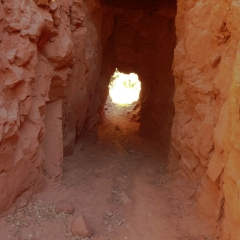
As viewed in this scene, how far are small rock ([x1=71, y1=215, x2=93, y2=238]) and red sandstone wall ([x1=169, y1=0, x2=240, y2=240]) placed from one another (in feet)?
4.61

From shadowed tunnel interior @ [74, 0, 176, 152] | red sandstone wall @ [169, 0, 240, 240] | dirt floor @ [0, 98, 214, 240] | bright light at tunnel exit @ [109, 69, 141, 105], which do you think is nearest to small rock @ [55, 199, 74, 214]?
dirt floor @ [0, 98, 214, 240]

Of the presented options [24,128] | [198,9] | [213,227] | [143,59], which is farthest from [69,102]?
[143,59]

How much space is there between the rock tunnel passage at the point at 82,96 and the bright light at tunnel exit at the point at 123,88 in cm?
764

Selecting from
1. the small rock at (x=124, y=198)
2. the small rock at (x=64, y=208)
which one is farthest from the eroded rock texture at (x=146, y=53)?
the small rock at (x=64, y=208)

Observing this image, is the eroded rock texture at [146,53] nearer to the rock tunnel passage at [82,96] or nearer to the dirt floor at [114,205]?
the dirt floor at [114,205]

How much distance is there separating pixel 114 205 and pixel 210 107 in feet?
6.03

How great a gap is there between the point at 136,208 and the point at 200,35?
2.48 m

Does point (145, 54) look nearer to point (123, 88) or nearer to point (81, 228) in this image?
point (123, 88)

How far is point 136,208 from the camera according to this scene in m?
4.27

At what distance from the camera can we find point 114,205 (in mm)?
4328

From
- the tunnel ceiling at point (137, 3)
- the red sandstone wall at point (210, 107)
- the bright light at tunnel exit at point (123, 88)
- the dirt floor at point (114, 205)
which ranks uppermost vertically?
the tunnel ceiling at point (137, 3)

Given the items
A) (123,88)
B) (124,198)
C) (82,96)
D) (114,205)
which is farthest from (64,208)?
(123,88)

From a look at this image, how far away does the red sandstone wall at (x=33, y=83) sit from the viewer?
11.5 ft

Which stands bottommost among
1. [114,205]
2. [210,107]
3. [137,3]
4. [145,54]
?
[114,205]
